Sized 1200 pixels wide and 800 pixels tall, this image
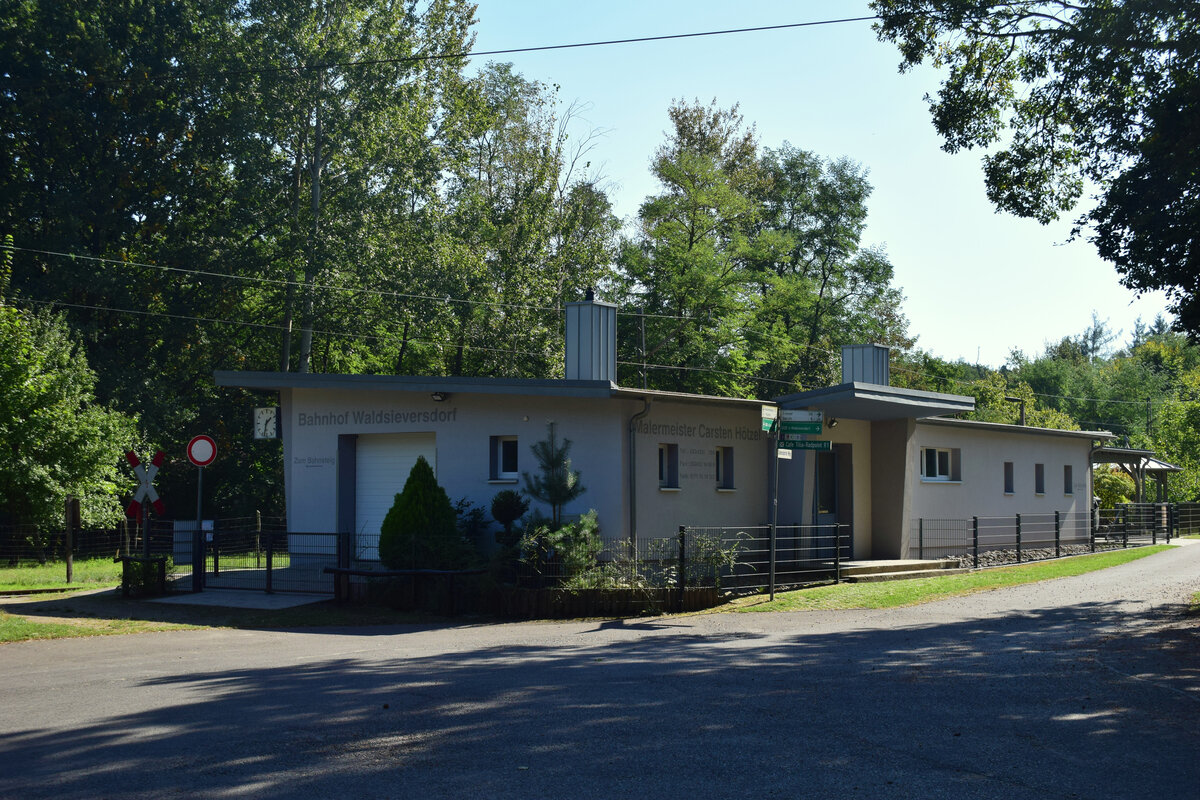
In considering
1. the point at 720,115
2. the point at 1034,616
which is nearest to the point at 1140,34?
the point at 1034,616

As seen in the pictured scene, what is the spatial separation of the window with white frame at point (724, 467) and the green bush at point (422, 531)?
567 cm

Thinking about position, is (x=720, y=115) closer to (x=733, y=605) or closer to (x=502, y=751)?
(x=733, y=605)

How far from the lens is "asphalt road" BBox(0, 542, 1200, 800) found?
21.2 ft

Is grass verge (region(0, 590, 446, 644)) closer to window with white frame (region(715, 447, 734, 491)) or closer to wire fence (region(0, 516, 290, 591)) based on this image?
wire fence (region(0, 516, 290, 591))

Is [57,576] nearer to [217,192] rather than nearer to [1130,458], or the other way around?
[217,192]

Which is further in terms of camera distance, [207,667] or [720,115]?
[720,115]

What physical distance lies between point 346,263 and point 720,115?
2070cm

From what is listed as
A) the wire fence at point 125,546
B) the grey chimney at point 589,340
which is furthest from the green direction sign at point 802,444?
the wire fence at point 125,546

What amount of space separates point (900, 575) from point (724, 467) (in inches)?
170

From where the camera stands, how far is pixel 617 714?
8.45 m

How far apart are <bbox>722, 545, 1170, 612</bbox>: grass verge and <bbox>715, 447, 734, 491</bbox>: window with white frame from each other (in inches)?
118

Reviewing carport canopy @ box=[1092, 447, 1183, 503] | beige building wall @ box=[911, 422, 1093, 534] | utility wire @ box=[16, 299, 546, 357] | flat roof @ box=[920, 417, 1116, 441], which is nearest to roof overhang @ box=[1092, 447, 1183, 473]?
carport canopy @ box=[1092, 447, 1183, 503]

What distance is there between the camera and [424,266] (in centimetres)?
3766

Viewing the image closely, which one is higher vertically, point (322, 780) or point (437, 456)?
point (437, 456)
